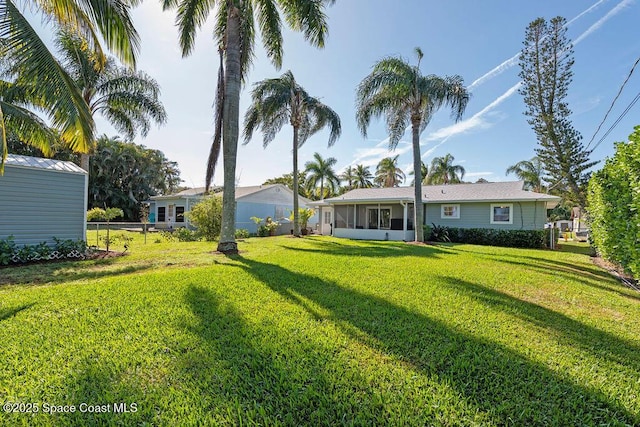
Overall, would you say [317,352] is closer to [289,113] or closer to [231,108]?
[231,108]

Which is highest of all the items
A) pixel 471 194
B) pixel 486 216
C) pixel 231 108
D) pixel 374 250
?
pixel 231 108

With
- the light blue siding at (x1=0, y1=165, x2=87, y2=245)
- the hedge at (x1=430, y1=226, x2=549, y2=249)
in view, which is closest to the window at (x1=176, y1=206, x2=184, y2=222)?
the light blue siding at (x1=0, y1=165, x2=87, y2=245)

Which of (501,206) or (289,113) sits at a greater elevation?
(289,113)

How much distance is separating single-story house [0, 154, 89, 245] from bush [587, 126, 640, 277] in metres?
14.3

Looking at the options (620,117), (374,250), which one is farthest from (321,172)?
(620,117)

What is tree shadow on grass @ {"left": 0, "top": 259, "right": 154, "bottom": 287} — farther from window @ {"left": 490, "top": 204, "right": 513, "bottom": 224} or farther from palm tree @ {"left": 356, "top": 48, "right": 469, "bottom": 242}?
window @ {"left": 490, "top": 204, "right": 513, "bottom": 224}

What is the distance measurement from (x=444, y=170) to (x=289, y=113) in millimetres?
25003

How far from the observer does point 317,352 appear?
3.12m

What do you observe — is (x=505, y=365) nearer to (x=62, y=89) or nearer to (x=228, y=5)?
(x=62, y=89)

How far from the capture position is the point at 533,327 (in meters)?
3.97

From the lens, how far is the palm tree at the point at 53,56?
538cm

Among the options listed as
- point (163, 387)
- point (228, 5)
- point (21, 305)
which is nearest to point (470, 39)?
point (228, 5)

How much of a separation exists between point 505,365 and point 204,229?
15033 mm

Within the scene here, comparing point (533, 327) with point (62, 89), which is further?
point (62, 89)
